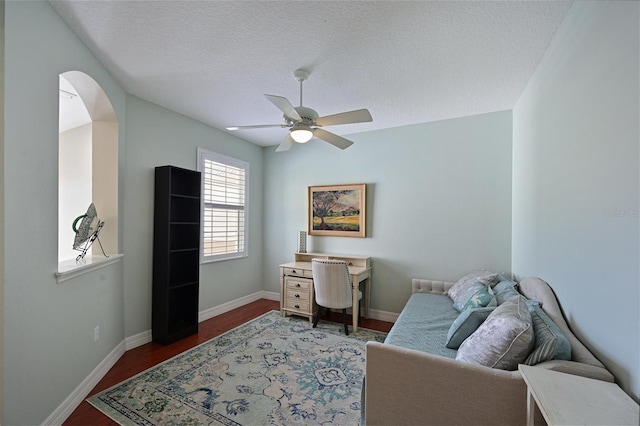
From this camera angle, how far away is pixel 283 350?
9.30 feet

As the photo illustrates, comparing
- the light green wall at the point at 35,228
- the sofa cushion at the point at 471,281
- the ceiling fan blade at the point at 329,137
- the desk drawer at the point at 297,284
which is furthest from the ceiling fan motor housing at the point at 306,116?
the sofa cushion at the point at 471,281

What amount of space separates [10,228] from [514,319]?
2.73 m

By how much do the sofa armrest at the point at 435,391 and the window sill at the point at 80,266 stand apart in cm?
207

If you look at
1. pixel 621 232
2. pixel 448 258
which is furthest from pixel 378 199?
pixel 621 232

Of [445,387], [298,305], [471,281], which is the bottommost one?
[298,305]

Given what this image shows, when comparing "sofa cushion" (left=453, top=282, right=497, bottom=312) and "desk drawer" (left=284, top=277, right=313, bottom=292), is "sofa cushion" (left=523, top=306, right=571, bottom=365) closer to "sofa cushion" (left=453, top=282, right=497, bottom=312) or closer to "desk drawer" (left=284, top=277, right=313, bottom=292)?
"sofa cushion" (left=453, top=282, right=497, bottom=312)

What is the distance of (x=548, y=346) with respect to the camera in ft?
4.35

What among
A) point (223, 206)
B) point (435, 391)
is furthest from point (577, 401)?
point (223, 206)

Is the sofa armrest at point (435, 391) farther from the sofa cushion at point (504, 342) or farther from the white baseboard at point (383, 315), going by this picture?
the white baseboard at point (383, 315)

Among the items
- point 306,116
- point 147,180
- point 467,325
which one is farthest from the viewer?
point 147,180

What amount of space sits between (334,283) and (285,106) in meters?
2.05

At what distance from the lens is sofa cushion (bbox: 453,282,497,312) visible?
2.21 meters

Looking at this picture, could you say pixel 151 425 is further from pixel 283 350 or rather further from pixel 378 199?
pixel 378 199

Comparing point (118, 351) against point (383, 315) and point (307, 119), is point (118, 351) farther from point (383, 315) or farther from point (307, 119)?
point (383, 315)
